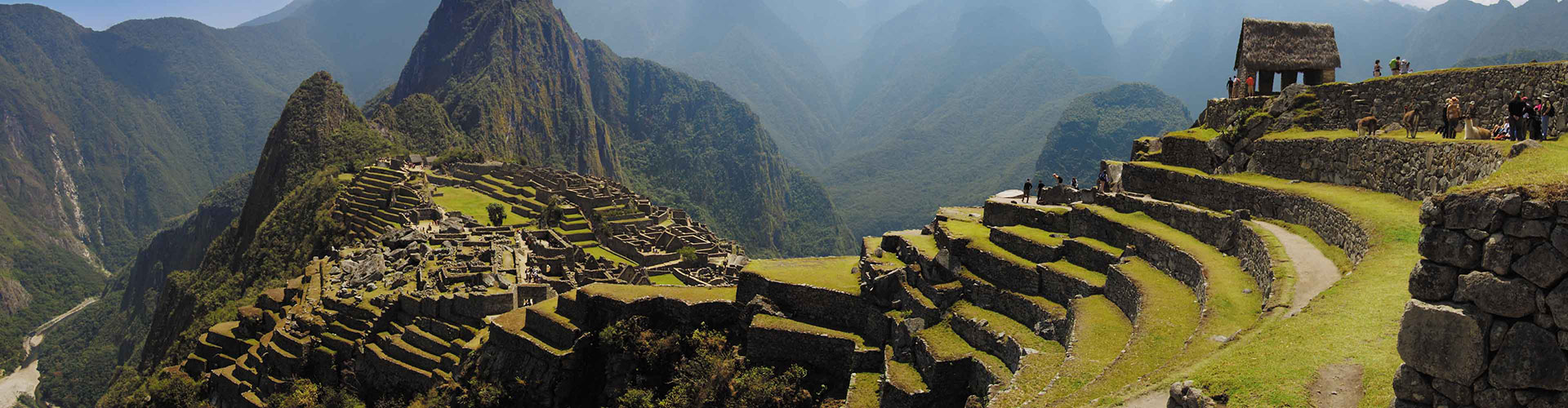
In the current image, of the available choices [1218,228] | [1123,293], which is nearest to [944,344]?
[1123,293]

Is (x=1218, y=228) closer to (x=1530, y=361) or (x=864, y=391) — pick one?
(x=864, y=391)

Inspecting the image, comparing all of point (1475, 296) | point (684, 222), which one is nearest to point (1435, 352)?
point (1475, 296)

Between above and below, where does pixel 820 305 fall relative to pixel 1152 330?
below

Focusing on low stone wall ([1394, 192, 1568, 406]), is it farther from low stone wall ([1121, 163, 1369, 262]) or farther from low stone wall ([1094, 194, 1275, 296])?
low stone wall ([1121, 163, 1369, 262])

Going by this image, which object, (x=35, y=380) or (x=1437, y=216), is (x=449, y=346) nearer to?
(x=1437, y=216)

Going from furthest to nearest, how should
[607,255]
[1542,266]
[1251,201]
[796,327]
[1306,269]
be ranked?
[607,255], [796,327], [1251,201], [1306,269], [1542,266]

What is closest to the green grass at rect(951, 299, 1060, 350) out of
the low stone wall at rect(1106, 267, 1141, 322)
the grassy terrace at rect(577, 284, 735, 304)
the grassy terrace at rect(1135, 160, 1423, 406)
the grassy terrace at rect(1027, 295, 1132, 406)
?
the grassy terrace at rect(1027, 295, 1132, 406)
